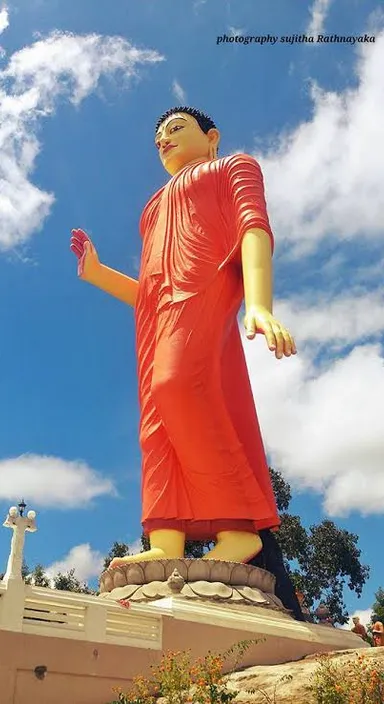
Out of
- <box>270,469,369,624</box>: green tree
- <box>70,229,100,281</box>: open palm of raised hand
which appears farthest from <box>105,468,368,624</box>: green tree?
<box>70,229,100,281</box>: open palm of raised hand

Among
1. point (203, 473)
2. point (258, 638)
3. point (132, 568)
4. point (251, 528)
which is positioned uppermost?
point (203, 473)

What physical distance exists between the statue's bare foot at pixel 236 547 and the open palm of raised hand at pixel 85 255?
5.36 meters

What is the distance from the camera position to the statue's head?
1298 centimetres

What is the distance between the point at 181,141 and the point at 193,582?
7440 millimetres

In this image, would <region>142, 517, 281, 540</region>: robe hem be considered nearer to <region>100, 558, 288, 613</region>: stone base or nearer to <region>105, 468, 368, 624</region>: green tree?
<region>100, 558, 288, 613</region>: stone base

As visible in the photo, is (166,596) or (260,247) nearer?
(166,596)

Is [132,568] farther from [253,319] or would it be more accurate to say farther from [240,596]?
[253,319]

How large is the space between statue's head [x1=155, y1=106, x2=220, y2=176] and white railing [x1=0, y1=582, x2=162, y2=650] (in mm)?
7856

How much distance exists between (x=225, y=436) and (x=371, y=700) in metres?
5.04

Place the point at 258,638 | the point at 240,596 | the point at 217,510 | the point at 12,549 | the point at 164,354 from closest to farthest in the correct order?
the point at 12,549
the point at 258,638
the point at 240,596
the point at 217,510
the point at 164,354

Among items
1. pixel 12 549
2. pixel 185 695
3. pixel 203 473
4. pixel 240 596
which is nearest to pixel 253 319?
pixel 203 473

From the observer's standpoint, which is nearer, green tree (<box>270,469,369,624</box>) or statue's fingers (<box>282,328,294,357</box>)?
statue's fingers (<box>282,328,294,357</box>)

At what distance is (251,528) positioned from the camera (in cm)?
1013

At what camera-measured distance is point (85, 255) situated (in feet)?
43.4
